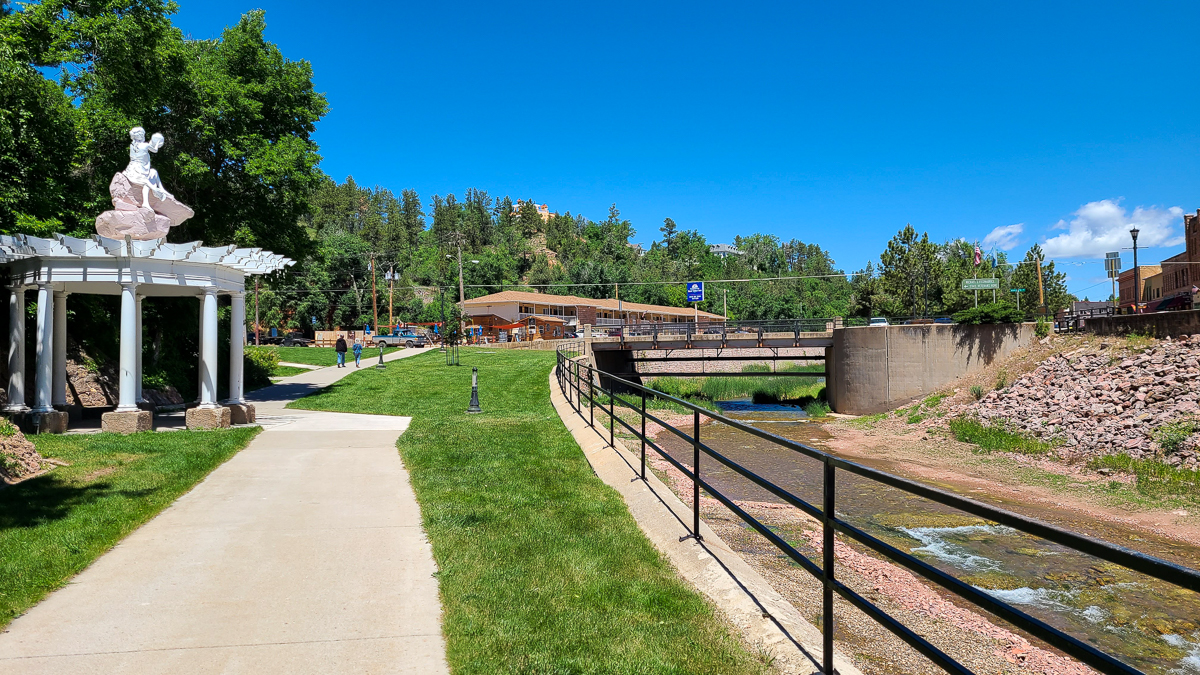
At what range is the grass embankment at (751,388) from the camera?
45.1 m

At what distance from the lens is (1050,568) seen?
9461mm

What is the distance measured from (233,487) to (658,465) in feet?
22.1

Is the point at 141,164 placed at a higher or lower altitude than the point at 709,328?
higher

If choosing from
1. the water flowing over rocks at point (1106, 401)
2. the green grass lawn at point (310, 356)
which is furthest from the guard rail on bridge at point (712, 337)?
the water flowing over rocks at point (1106, 401)

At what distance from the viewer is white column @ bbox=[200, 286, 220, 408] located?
50.3 feet

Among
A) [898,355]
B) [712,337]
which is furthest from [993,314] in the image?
[712,337]

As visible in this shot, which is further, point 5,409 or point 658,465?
point 5,409

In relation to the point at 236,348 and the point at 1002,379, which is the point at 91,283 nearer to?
the point at 236,348

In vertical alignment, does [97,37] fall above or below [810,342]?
above

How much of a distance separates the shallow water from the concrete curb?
4.01 metres

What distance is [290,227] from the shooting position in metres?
23.0

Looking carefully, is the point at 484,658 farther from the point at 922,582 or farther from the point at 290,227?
the point at 290,227

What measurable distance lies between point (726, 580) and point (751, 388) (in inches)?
1817

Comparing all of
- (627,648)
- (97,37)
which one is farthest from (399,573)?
(97,37)
